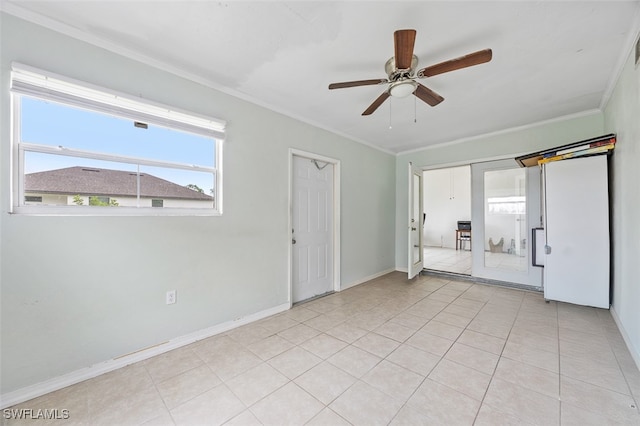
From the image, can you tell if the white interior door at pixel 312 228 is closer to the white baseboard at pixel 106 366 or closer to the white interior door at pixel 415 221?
the white baseboard at pixel 106 366

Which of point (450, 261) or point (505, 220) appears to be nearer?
point (505, 220)

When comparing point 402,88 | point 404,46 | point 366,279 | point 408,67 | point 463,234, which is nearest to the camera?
point 404,46

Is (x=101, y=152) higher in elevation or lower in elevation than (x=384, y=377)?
higher

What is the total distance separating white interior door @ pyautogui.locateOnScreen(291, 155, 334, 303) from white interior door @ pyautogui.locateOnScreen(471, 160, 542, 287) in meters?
2.68

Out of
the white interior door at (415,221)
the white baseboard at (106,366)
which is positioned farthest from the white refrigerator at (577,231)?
the white baseboard at (106,366)

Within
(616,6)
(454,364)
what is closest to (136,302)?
(454,364)

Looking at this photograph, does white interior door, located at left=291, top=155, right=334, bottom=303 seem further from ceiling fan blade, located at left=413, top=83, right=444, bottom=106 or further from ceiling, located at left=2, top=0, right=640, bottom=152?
ceiling fan blade, located at left=413, top=83, right=444, bottom=106

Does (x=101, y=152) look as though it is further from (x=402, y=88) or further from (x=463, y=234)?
(x=463, y=234)

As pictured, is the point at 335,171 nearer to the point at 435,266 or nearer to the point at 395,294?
the point at 395,294

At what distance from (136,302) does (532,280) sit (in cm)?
527

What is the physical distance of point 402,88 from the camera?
2.15 meters

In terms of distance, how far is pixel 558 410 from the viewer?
1.53 metres

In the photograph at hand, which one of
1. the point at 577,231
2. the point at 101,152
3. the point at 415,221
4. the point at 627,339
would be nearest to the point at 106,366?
the point at 101,152

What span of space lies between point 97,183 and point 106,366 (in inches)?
57.9
